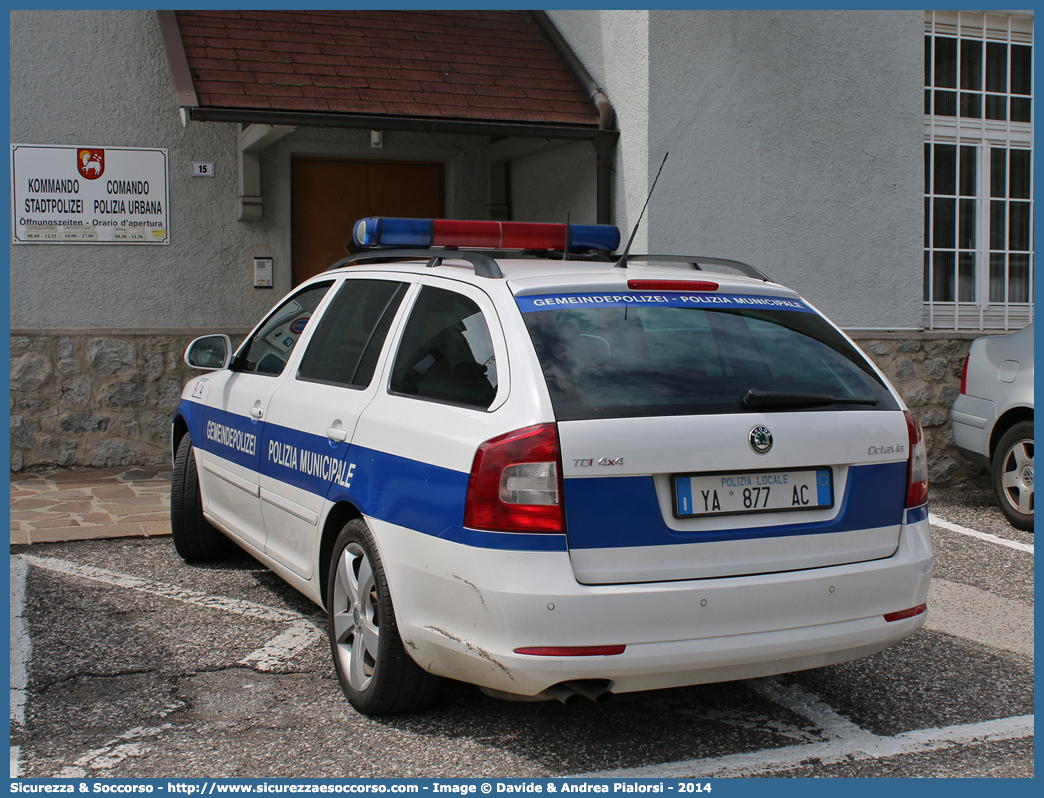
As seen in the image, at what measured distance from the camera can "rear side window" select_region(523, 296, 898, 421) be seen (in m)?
3.11

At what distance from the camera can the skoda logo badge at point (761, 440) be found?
313 centimetres

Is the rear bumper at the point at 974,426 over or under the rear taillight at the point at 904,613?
over

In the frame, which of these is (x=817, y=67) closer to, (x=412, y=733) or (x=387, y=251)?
(x=387, y=251)

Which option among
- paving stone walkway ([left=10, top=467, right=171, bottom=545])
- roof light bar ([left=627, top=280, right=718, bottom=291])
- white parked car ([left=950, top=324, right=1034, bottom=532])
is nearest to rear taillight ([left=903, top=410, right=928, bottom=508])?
roof light bar ([left=627, top=280, right=718, bottom=291])

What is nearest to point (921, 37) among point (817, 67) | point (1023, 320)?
point (817, 67)

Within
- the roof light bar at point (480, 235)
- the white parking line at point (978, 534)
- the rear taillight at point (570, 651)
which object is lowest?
the white parking line at point (978, 534)

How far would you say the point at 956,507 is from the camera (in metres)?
7.86

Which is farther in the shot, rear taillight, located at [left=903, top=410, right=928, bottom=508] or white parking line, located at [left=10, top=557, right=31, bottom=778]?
rear taillight, located at [left=903, top=410, right=928, bottom=508]

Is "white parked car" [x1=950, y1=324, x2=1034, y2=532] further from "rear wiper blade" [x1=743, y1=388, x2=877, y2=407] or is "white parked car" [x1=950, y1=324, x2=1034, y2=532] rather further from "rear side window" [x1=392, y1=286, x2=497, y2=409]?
"rear side window" [x1=392, y1=286, x2=497, y2=409]

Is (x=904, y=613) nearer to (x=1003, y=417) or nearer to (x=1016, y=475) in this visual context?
(x=1016, y=475)

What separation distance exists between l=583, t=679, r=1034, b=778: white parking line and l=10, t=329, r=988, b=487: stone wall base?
5202 millimetres

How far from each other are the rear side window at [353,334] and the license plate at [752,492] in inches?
50.8

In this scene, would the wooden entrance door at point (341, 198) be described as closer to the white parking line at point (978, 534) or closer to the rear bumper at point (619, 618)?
the white parking line at point (978, 534)

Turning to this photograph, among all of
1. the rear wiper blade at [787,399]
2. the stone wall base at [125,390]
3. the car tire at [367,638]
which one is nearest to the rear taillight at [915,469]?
the rear wiper blade at [787,399]
